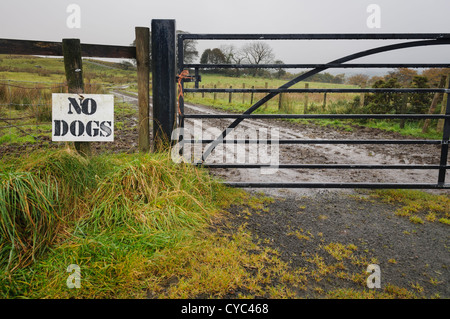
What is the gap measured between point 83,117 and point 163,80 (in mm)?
1076

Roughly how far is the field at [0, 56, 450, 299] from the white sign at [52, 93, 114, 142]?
220mm

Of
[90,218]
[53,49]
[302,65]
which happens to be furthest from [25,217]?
[302,65]

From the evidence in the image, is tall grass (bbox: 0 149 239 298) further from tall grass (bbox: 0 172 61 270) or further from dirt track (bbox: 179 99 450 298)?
dirt track (bbox: 179 99 450 298)

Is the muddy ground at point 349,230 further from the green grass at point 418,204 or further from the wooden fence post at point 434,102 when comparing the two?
the wooden fence post at point 434,102

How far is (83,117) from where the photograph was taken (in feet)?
11.7

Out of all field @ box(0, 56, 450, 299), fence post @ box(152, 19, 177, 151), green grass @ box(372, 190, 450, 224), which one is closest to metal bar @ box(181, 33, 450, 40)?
fence post @ box(152, 19, 177, 151)

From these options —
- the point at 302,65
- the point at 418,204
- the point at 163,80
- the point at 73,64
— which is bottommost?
the point at 418,204

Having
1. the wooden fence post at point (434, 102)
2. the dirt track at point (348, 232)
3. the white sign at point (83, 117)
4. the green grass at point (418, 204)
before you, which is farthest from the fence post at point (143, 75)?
the wooden fence post at point (434, 102)

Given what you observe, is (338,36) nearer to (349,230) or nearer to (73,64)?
(349,230)

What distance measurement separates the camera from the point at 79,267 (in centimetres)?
224

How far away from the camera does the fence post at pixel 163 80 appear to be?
3797 millimetres

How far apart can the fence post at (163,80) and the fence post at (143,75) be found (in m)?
0.10

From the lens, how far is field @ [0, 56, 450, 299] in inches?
88.0

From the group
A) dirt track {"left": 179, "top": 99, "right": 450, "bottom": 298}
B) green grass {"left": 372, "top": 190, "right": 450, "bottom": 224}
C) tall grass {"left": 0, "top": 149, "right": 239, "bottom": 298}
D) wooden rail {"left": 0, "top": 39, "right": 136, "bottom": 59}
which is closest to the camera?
tall grass {"left": 0, "top": 149, "right": 239, "bottom": 298}
